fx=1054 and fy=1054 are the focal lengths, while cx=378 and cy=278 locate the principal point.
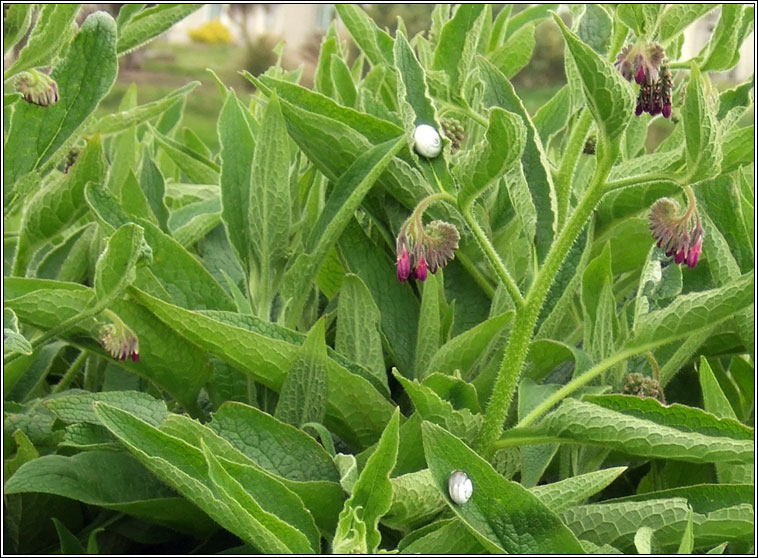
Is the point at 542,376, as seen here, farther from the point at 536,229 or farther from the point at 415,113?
the point at 415,113

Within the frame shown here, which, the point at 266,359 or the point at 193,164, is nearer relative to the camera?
the point at 266,359

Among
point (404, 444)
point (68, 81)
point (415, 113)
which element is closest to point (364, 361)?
point (404, 444)

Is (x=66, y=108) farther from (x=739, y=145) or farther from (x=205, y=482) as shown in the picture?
(x=739, y=145)

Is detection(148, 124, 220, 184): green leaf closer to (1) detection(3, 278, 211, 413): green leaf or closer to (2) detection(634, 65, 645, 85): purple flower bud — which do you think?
(1) detection(3, 278, 211, 413): green leaf

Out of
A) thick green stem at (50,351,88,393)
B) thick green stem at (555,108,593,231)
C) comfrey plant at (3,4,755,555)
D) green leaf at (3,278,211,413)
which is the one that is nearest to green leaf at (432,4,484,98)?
comfrey plant at (3,4,755,555)

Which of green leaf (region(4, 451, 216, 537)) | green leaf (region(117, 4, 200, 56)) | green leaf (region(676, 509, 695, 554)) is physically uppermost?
green leaf (region(117, 4, 200, 56))

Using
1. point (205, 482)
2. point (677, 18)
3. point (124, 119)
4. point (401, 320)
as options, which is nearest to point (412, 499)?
point (205, 482)
